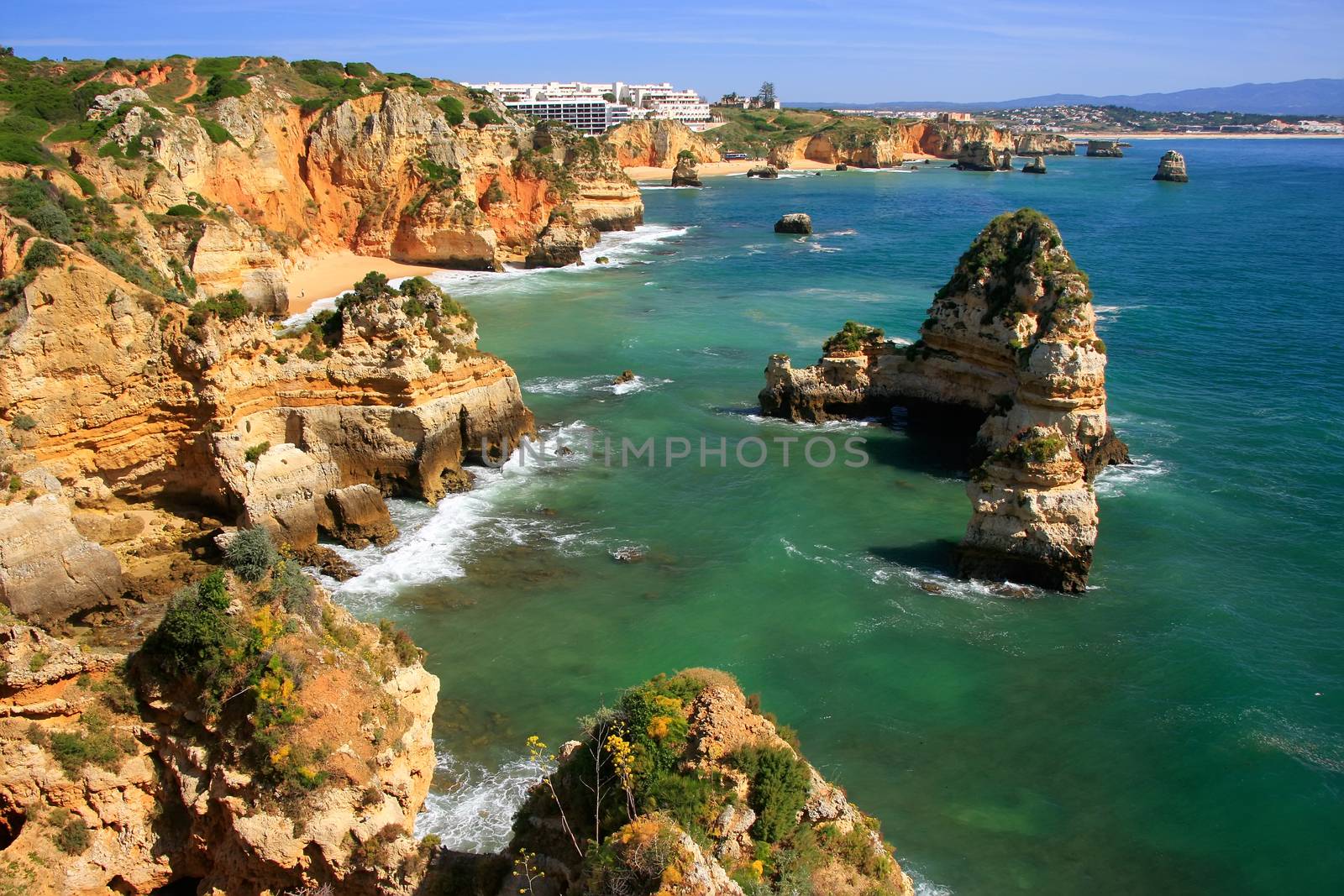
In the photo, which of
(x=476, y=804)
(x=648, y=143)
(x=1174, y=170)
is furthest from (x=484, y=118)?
(x=1174, y=170)

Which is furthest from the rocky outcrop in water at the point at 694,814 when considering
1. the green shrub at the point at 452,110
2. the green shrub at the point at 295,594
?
the green shrub at the point at 452,110

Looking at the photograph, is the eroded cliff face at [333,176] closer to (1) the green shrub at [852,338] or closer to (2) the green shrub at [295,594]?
(1) the green shrub at [852,338]

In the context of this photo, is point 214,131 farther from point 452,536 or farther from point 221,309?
point 452,536

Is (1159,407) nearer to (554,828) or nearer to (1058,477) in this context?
(1058,477)

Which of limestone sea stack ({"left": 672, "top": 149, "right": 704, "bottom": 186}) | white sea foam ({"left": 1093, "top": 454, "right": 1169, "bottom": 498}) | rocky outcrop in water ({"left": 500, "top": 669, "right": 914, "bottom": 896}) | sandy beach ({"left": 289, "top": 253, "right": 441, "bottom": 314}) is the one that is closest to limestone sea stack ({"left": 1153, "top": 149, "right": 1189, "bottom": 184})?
limestone sea stack ({"left": 672, "top": 149, "right": 704, "bottom": 186})

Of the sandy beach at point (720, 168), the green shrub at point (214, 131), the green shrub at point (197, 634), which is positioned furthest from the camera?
the sandy beach at point (720, 168)
